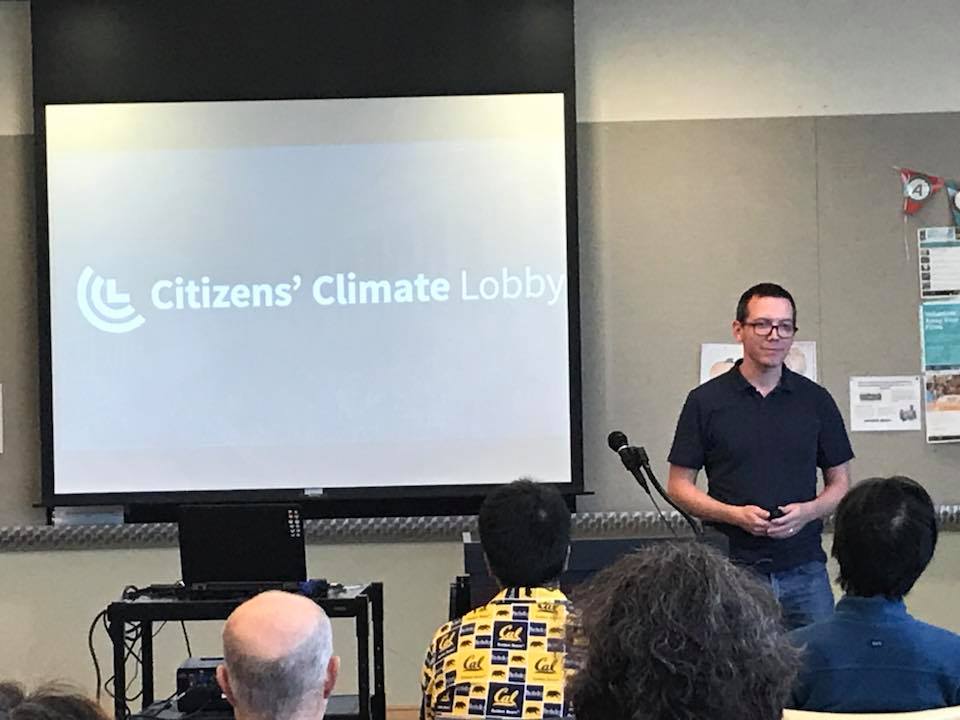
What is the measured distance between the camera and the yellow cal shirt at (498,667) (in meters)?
2.14

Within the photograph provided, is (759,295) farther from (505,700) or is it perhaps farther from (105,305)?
(105,305)

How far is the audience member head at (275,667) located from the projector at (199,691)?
67.6 inches

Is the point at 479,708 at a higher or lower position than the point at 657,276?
lower

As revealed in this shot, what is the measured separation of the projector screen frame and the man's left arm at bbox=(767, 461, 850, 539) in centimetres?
131

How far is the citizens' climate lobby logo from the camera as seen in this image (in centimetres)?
428

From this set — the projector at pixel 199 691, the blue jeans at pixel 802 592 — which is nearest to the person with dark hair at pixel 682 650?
the blue jeans at pixel 802 592

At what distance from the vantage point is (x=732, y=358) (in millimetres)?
4316

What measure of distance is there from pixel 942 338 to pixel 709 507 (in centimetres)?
160

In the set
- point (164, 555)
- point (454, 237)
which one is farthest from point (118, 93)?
point (164, 555)

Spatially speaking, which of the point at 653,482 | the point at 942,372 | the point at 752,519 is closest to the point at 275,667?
the point at 653,482

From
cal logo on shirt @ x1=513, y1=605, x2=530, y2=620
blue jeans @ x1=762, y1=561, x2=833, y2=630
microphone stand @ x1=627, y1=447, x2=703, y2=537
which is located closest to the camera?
cal logo on shirt @ x1=513, y1=605, x2=530, y2=620

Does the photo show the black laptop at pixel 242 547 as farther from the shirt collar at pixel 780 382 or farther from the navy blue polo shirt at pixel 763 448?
the shirt collar at pixel 780 382

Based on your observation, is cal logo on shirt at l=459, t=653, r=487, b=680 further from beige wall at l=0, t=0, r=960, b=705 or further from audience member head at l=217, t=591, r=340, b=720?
beige wall at l=0, t=0, r=960, b=705

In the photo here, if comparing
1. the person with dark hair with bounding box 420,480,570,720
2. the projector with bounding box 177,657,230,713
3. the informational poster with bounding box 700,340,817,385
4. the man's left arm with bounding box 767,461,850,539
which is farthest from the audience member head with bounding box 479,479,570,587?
the informational poster with bounding box 700,340,817,385
